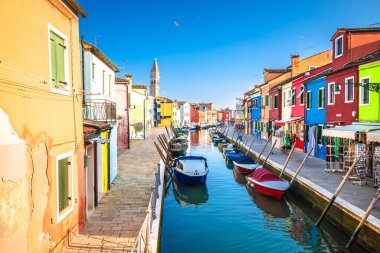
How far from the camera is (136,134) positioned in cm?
4106

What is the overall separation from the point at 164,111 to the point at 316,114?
65612 millimetres

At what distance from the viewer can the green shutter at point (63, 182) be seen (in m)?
7.36

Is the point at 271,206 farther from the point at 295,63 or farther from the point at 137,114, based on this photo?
the point at 137,114

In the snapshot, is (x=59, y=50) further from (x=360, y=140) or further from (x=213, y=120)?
(x=213, y=120)

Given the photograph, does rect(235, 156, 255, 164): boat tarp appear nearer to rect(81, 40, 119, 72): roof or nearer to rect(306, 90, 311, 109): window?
→ rect(306, 90, 311, 109): window

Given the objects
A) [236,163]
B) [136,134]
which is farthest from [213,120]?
[236,163]

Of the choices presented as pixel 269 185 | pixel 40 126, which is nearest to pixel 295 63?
pixel 269 185

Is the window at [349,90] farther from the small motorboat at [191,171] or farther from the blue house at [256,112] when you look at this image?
the blue house at [256,112]

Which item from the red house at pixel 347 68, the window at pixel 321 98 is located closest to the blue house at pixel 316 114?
the window at pixel 321 98

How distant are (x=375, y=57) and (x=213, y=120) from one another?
123 meters

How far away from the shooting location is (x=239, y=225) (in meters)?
12.8

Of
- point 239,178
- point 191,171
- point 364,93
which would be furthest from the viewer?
point 239,178

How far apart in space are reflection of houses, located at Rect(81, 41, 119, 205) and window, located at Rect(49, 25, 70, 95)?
3482 millimetres

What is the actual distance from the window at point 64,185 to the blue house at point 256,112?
119ft
